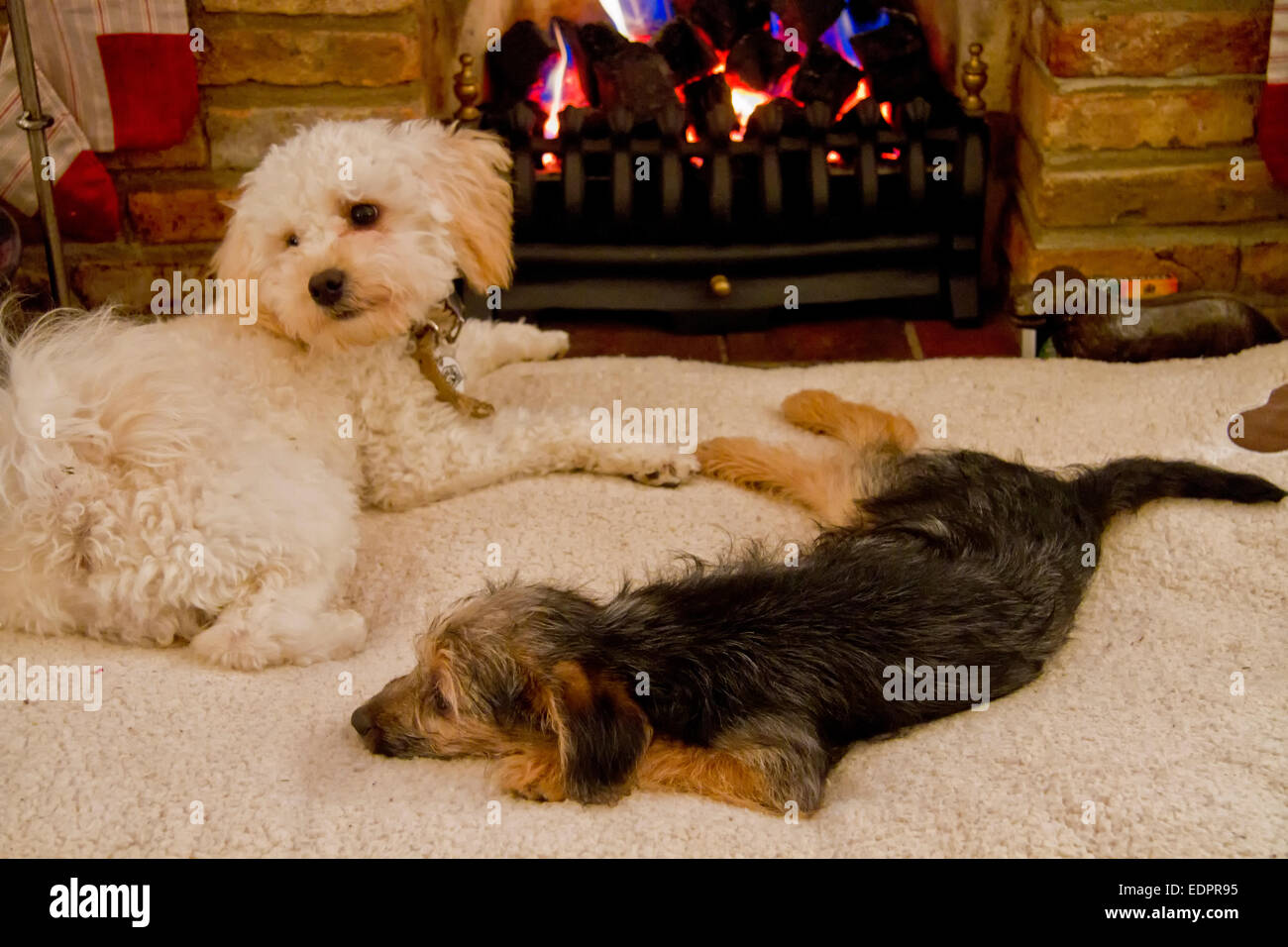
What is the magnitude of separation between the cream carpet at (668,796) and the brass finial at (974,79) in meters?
1.11

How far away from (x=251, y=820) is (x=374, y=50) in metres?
1.87

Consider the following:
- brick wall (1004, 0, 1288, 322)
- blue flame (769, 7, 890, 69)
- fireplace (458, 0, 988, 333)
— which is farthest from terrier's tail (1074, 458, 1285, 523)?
blue flame (769, 7, 890, 69)

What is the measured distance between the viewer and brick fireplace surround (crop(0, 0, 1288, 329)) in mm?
2861

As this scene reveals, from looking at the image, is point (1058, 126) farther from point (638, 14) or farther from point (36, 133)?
point (36, 133)

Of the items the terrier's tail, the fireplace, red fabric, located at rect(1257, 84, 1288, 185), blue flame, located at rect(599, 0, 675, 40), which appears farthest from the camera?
blue flame, located at rect(599, 0, 675, 40)

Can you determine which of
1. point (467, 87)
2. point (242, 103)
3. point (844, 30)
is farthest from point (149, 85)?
point (844, 30)

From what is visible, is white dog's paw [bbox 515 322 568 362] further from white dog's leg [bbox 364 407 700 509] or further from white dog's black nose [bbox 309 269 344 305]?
white dog's black nose [bbox 309 269 344 305]

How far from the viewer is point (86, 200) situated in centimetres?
287

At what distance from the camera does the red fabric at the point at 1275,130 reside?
267 centimetres

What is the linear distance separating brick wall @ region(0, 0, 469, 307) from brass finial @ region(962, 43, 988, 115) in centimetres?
125

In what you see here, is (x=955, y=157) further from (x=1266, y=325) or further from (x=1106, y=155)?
(x=1266, y=325)

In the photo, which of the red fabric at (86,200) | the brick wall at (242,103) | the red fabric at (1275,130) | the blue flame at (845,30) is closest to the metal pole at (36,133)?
the red fabric at (86,200)

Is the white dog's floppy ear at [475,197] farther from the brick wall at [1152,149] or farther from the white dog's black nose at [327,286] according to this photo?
the brick wall at [1152,149]

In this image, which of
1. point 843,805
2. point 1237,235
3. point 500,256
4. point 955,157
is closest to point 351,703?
point 843,805
